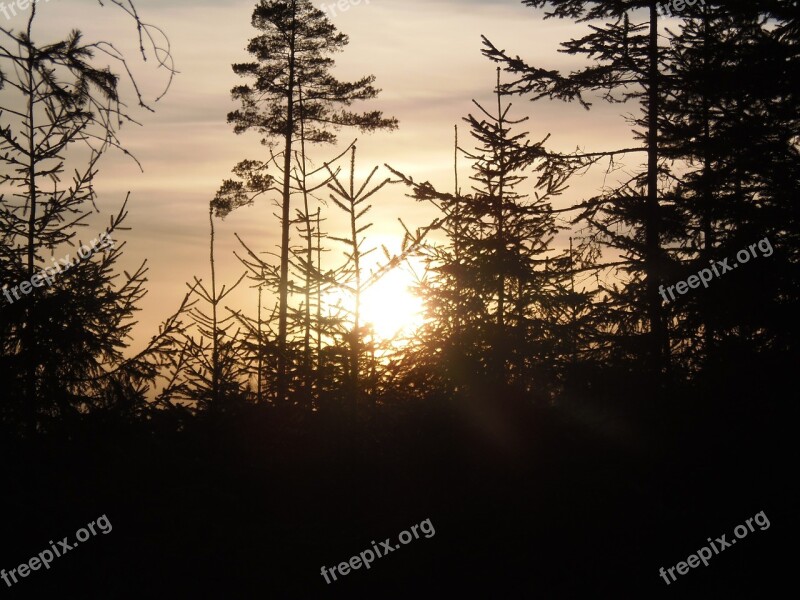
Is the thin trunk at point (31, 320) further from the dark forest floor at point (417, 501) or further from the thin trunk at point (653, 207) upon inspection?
the thin trunk at point (653, 207)

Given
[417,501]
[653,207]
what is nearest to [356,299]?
[417,501]

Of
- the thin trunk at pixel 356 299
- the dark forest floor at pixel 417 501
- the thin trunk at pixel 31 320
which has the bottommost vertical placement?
the dark forest floor at pixel 417 501

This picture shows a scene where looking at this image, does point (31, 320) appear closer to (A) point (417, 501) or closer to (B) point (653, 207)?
(A) point (417, 501)

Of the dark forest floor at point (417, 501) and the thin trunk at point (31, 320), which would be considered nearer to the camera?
the dark forest floor at point (417, 501)

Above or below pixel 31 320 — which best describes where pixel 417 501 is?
below

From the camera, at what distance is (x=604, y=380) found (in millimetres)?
15227

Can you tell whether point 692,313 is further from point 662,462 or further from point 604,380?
point 662,462

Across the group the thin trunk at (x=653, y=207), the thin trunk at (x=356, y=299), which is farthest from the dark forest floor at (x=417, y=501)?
the thin trunk at (x=653, y=207)

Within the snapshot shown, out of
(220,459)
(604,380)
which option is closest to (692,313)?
(604,380)

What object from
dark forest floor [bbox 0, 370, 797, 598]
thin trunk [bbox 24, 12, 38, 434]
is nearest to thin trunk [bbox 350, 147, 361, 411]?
dark forest floor [bbox 0, 370, 797, 598]

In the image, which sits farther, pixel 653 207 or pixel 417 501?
pixel 653 207

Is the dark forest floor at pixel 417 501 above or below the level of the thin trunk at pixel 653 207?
below

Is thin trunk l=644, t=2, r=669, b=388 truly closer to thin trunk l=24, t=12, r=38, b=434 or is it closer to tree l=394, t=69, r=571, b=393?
tree l=394, t=69, r=571, b=393

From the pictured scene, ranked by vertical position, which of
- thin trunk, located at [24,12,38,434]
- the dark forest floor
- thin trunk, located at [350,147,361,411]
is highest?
thin trunk, located at [24,12,38,434]
